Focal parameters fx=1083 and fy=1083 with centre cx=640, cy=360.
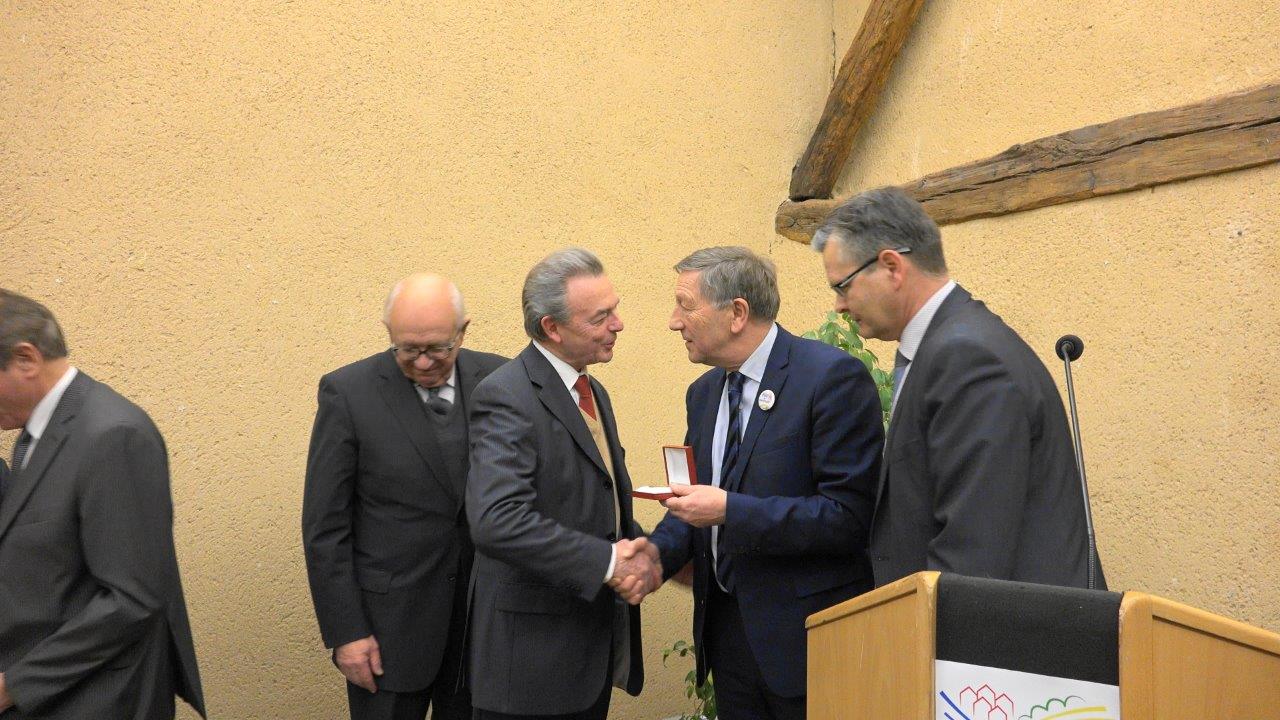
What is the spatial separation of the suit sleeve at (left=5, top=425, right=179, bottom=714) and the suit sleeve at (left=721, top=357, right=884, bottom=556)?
4.05 ft

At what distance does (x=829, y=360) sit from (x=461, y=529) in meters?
1.16

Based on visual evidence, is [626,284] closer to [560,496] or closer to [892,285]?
[560,496]

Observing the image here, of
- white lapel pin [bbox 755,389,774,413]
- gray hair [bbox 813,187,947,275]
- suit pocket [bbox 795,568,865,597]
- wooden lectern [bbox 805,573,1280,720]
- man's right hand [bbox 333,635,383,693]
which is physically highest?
gray hair [bbox 813,187,947,275]

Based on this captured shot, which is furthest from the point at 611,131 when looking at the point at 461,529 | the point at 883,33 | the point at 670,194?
the point at 461,529

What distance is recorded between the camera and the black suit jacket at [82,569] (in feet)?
7.22

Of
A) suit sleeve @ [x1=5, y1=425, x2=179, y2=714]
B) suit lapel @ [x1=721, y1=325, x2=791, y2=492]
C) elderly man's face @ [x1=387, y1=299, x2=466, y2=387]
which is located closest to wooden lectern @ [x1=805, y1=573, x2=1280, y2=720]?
suit lapel @ [x1=721, y1=325, x2=791, y2=492]

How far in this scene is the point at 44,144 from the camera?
332 cm

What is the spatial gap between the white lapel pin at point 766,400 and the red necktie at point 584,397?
0.45m

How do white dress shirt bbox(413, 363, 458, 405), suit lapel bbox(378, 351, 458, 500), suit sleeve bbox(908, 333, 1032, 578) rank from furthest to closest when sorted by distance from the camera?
white dress shirt bbox(413, 363, 458, 405) → suit lapel bbox(378, 351, 458, 500) → suit sleeve bbox(908, 333, 1032, 578)

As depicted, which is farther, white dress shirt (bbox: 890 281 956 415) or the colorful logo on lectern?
white dress shirt (bbox: 890 281 956 415)

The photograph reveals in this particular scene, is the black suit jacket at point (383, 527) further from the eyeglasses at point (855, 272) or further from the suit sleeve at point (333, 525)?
the eyeglasses at point (855, 272)

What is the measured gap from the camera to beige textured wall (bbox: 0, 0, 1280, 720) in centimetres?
328

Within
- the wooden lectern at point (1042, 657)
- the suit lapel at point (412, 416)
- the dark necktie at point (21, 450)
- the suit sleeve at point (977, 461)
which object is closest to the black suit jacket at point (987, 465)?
the suit sleeve at point (977, 461)

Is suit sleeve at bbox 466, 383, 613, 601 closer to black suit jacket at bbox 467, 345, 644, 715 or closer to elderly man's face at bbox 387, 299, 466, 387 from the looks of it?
black suit jacket at bbox 467, 345, 644, 715
